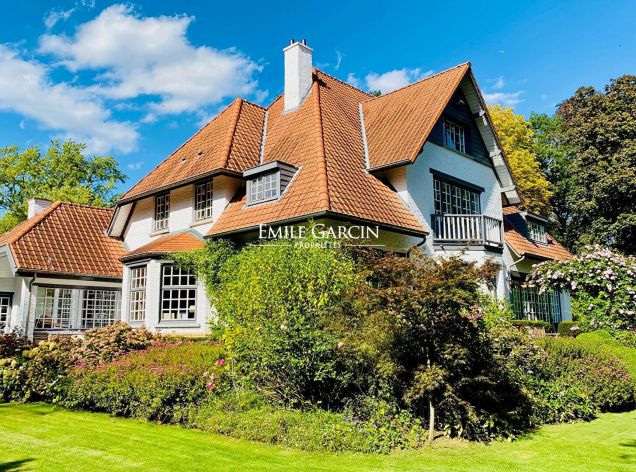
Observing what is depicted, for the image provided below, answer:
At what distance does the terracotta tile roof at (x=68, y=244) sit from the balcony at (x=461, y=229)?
12.2m

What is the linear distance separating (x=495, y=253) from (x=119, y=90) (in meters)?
15.1

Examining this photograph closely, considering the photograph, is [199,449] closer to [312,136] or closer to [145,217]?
[312,136]

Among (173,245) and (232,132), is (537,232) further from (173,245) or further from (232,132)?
(173,245)

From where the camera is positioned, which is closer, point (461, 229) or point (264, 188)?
point (264, 188)

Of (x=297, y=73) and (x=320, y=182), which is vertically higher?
(x=297, y=73)

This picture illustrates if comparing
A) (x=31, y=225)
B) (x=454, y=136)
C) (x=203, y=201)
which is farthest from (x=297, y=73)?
(x=31, y=225)

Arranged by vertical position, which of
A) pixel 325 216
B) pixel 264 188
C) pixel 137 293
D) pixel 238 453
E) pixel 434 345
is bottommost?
pixel 238 453

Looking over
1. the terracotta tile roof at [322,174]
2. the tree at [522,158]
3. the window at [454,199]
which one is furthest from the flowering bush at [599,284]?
the tree at [522,158]

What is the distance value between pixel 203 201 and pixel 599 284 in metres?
14.7

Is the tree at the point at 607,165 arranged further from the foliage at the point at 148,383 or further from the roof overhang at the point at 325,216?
the foliage at the point at 148,383

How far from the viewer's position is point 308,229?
547 inches

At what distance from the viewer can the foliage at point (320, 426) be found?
330 inches

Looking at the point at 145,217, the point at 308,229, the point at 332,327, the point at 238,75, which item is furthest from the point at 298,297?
the point at 145,217

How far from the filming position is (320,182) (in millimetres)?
14883
